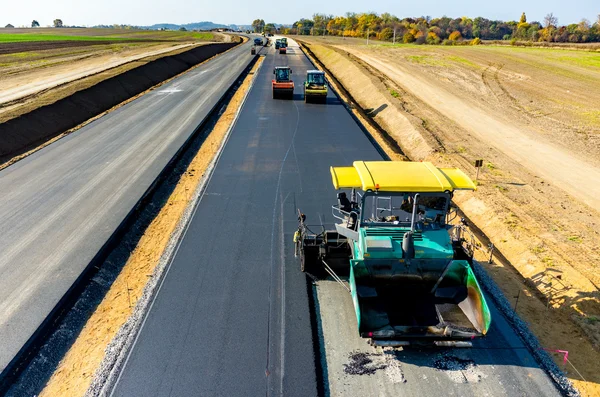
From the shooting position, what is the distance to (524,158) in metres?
20.5

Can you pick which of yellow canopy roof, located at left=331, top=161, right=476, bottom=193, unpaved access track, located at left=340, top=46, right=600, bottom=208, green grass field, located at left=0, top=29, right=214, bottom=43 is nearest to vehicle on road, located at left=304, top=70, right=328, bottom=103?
unpaved access track, located at left=340, top=46, right=600, bottom=208

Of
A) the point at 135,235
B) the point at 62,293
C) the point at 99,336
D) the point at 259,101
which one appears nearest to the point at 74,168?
the point at 135,235

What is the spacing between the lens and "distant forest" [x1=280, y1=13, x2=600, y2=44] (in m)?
95.5

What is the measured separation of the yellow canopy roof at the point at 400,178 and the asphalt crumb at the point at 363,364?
3163 millimetres

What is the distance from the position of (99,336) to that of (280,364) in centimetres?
384

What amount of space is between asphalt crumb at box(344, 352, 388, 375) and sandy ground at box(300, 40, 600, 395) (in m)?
3.39

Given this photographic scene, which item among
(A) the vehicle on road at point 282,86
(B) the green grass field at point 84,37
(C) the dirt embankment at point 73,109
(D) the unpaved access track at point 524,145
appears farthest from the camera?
(B) the green grass field at point 84,37

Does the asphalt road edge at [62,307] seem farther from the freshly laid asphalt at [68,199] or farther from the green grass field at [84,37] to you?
the green grass field at [84,37]

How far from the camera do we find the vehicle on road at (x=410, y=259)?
8328 millimetres

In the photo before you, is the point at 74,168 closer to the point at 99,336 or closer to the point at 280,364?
the point at 99,336

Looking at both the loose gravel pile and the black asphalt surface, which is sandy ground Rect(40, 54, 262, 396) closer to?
the black asphalt surface

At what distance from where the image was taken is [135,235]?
1267cm

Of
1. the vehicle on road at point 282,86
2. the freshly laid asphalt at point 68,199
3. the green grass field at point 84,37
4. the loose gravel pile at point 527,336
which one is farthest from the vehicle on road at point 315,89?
the green grass field at point 84,37

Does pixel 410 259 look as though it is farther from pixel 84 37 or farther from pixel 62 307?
pixel 84 37
